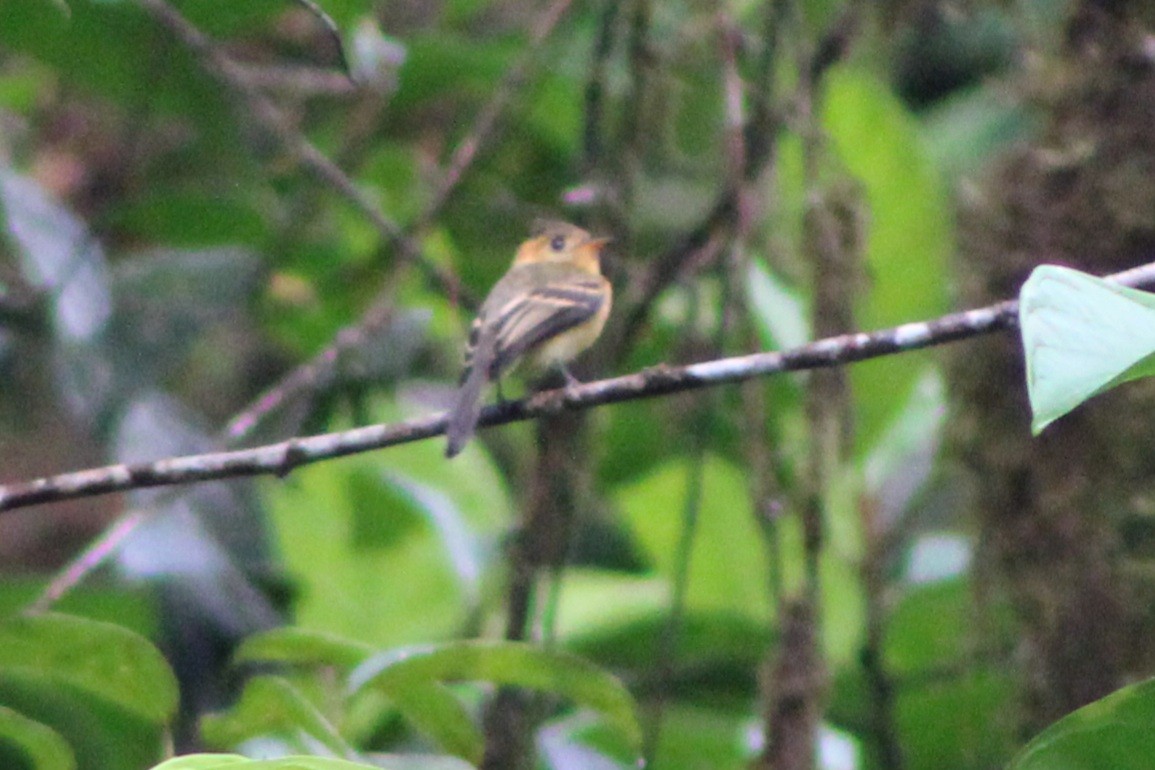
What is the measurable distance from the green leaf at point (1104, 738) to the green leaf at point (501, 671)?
2.69 feet

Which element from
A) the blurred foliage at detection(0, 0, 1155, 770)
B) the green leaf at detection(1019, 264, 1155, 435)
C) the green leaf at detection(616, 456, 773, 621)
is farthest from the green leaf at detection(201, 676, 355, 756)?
the green leaf at detection(616, 456, 773, 621)

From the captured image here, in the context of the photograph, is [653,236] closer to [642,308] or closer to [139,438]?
[642,308]

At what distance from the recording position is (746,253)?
12.0ft

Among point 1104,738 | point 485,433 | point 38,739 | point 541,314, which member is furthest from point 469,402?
point 485,433

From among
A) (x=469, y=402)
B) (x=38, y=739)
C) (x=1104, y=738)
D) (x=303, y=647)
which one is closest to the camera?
(x=1104, y=738)

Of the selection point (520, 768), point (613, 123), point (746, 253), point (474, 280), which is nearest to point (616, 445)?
point (474, 280)

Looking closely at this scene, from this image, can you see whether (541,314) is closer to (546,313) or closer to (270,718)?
(546,313)

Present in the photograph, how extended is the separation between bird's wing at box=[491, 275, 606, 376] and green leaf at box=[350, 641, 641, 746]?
1.11 m

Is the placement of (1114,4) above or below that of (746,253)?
above

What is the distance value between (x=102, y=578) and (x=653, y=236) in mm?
2255

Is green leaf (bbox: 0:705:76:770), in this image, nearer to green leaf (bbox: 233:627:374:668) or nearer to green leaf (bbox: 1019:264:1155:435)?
green leaf (bbox: 233:627:374:668)

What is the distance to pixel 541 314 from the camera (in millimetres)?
3727

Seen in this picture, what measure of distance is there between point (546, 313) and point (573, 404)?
1.19 m

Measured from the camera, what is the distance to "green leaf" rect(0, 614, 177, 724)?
243 centimetres
